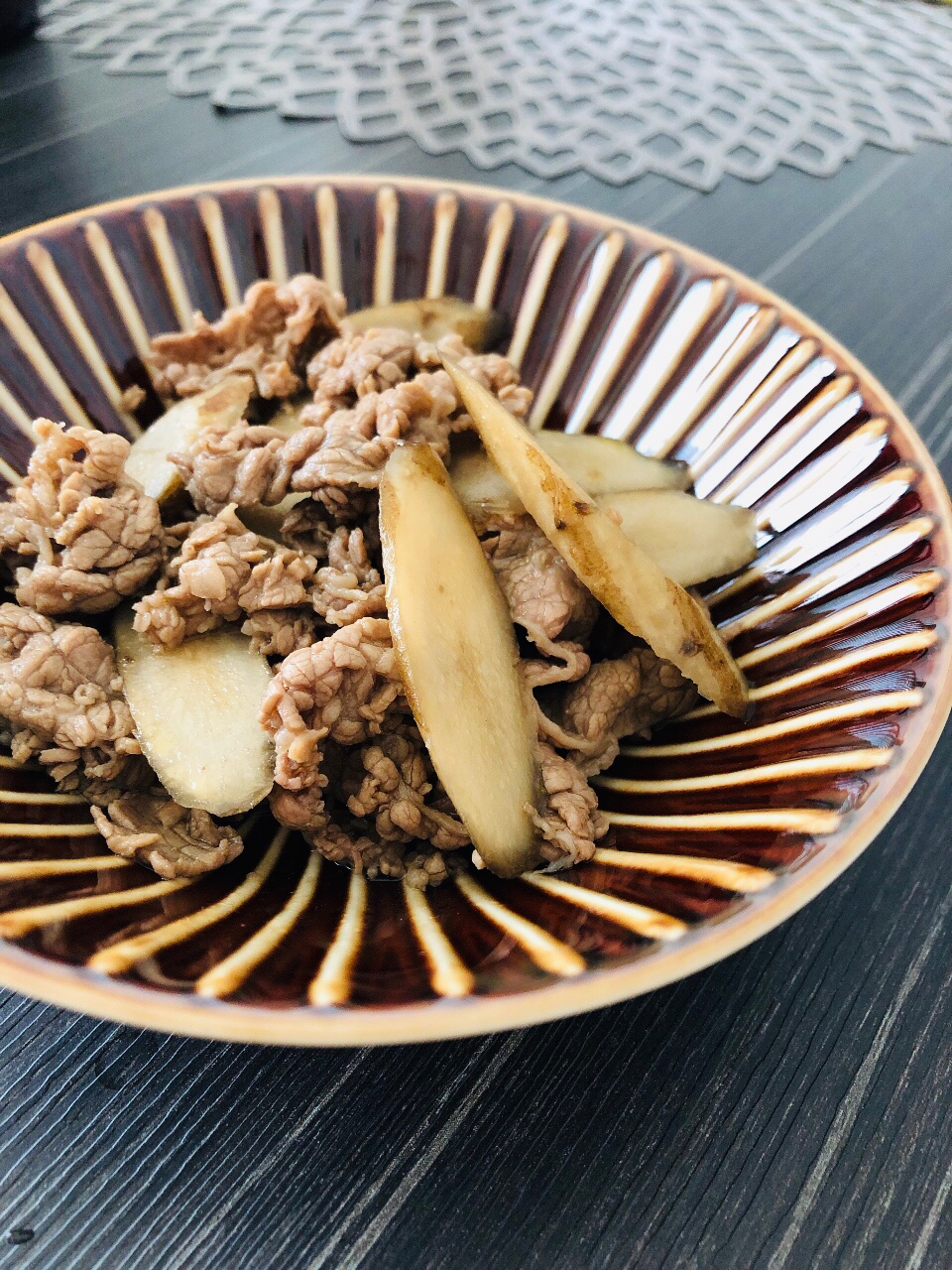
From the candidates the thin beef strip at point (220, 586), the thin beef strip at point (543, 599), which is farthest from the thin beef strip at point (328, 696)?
the thin beef strip at point (543, 599)

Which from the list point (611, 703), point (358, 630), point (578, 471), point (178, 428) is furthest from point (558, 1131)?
point (178, 428)

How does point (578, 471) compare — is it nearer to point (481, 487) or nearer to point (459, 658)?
point (481, 487)

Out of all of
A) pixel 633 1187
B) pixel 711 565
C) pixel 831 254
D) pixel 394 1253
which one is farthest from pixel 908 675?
pixel 831 254

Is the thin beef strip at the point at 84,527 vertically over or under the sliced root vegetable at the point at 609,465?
over

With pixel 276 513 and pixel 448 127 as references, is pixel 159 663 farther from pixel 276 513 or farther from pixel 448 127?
pixel 448 127

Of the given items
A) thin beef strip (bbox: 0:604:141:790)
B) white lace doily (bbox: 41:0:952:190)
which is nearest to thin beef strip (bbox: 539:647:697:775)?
thin beef strip (bbox: 0:604:141:790)

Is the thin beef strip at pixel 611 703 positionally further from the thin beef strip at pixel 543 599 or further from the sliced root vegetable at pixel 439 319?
the sliced root vegetable at pixel 439 319

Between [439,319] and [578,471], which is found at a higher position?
[439,319]
